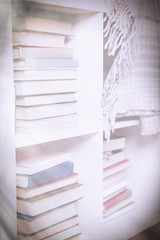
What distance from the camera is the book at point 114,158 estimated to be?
0.95 metres

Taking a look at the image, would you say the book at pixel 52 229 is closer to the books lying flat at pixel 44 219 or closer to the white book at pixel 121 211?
the books lying flat at pixel 44 219

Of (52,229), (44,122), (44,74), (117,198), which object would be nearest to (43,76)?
(44,74)

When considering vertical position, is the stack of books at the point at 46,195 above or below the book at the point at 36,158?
below

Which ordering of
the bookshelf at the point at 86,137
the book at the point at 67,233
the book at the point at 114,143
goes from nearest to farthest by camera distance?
1. the bookshelf at the point at 86,137
2. the book at the point at 67,233
3. the book at the point at 114,143

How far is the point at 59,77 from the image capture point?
2.54 feet

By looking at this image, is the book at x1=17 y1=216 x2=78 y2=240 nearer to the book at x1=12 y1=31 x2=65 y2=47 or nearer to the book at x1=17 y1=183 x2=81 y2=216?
the book at x1=17 y1=183 x2=81 y2=216

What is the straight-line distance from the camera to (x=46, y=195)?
75 centimetres

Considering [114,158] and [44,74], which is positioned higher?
[44,74]

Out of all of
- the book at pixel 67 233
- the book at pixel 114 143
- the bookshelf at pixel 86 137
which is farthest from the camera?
the book at pixel 114 143

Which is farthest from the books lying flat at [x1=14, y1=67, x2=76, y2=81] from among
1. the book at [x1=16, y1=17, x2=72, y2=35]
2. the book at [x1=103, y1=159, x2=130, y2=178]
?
the book at [x1=103, y1=159, x2=130, y2=178]

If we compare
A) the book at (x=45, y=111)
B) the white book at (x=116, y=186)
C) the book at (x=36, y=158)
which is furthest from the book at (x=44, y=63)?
the white book at (x=116, y=186)

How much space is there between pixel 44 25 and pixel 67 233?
0.60 m

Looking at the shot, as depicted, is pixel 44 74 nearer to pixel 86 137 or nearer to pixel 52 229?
pixel 86 137

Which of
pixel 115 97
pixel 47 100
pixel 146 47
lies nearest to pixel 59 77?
pixel 47 100
